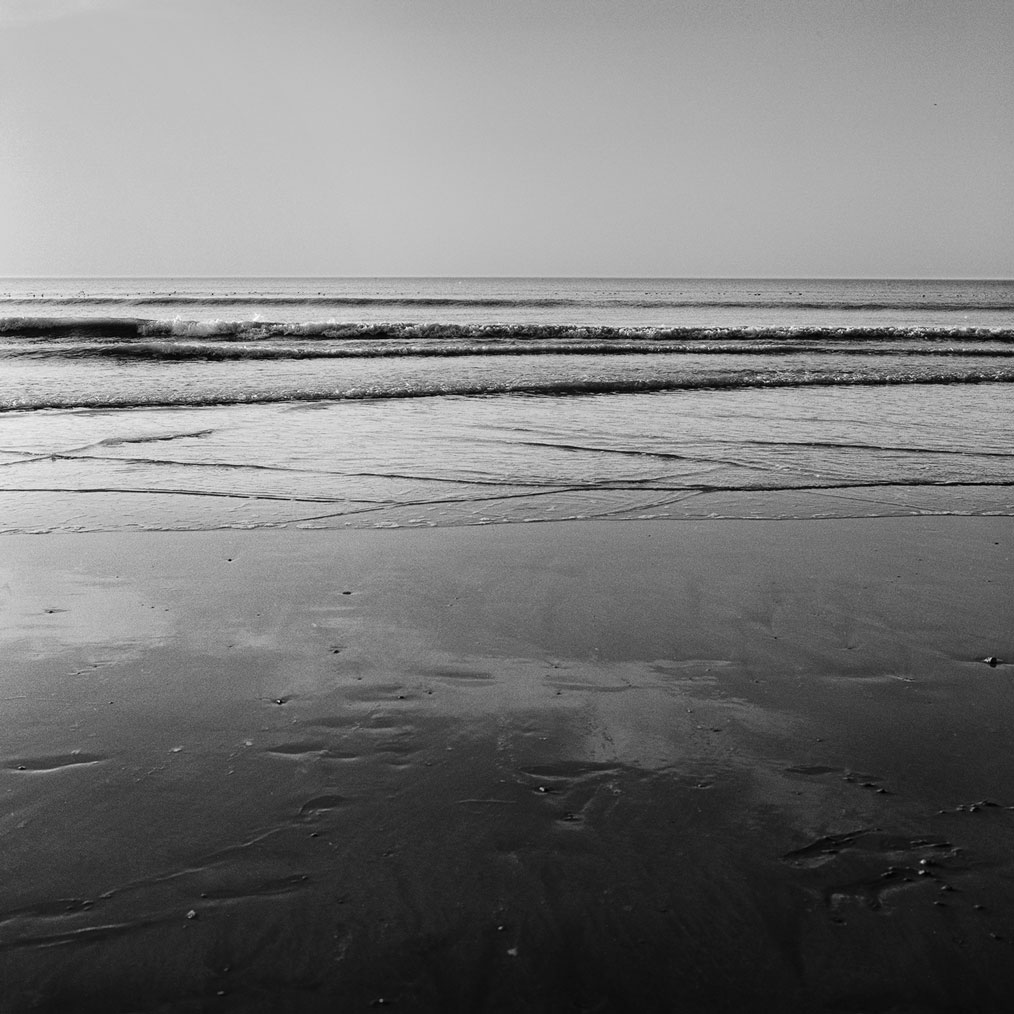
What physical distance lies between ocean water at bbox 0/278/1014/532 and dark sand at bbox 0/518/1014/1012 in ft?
4.86

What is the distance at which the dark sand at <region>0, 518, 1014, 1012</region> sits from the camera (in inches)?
69.2

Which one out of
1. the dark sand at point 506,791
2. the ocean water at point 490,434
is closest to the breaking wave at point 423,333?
the ocean water at point 490,434

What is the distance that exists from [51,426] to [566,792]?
819 centimetres

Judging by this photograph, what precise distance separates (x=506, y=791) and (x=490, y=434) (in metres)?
6.15

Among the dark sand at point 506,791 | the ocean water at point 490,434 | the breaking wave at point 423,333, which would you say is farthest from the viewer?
the breaking wave at point 423,333

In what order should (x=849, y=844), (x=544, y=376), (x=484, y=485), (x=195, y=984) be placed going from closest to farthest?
(x=195, y=984)
(x=849, y=844)
(x=484, y=485)
(x=544, y=376)

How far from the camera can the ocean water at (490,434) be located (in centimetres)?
569

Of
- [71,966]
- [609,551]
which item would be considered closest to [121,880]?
[71,966]

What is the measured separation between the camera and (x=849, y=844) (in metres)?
2.14

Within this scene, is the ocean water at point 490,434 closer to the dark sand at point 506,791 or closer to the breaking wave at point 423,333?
the dark sand at point 506,791

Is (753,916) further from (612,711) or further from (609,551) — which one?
(609,551)

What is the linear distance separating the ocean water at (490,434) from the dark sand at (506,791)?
4.86 ft

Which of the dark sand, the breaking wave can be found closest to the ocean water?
the dark sand

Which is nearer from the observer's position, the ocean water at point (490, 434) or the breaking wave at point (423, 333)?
the ocean water at point (490, 434)
